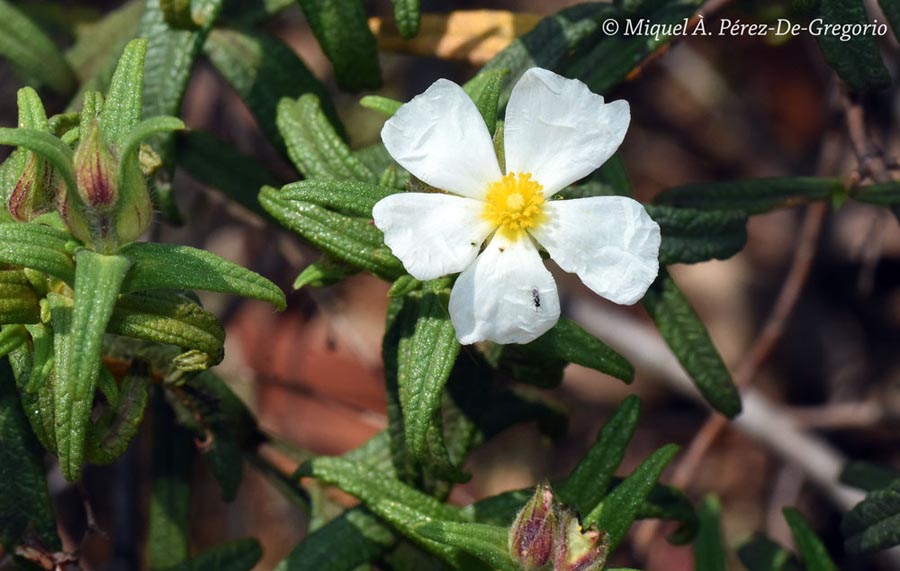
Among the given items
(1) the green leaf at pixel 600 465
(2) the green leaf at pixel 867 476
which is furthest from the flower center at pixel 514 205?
(2) the green leaf at pixel 867 476

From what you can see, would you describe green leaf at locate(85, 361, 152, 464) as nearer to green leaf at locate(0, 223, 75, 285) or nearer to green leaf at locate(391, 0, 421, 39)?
green leaf at locate(0, 223, 75, 285)

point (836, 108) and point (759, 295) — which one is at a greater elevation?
point (836, 108)

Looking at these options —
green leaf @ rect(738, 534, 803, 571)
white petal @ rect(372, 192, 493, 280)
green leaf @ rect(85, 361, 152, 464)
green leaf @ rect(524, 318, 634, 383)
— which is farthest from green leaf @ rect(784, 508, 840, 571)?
green leaf @ rect(85, 361, 152, 464)

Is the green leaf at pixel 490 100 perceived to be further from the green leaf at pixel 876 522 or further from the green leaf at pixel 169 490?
the green leaf at pixel 169 490

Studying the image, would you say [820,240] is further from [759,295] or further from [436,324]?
[436,324]

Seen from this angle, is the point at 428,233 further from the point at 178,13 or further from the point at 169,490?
the point at 169,490

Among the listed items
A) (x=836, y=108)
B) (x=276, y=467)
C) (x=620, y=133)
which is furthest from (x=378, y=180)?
(x=836, y=108)
